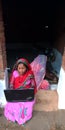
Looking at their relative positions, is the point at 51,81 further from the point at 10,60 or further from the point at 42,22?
the point at 42,22

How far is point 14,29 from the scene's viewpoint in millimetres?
9734

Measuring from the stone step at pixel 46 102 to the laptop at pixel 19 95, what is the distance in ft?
1.39

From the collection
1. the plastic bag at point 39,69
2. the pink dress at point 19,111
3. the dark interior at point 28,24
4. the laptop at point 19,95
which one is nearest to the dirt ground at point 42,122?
the pink dress at point 19,111

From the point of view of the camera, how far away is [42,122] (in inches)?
177

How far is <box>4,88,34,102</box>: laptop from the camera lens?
4344mm

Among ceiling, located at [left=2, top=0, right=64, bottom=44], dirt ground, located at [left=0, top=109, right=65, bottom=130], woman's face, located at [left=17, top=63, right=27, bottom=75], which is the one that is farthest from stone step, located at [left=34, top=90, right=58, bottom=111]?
ceiling, located at [left=2, top=0, right=64, bottom=44]

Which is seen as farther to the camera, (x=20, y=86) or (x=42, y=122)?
(x=20, y=86)

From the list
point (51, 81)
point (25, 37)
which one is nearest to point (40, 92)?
point (51, 81)

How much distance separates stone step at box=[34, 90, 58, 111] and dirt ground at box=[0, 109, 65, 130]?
0.08 m

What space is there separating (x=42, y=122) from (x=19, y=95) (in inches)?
24.2

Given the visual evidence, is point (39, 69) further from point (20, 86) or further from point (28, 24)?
point (28, 24)

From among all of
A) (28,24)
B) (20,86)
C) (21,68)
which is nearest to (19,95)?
(20,86)

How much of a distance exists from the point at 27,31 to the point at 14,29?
1.60 feet

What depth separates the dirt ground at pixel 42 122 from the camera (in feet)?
14.1
